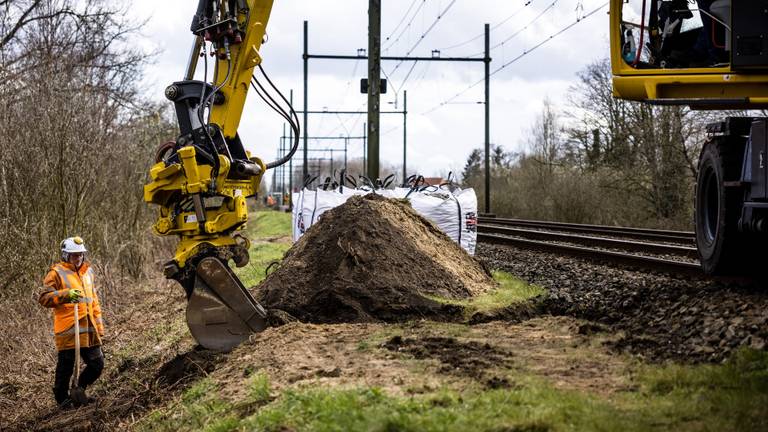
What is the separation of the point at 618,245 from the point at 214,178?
1012cm

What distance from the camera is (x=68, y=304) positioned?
9844mm

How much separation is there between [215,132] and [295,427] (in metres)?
4.17

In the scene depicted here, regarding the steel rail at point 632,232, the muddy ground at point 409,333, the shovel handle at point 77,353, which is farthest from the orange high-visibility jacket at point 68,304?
the steel rail at point 632,232

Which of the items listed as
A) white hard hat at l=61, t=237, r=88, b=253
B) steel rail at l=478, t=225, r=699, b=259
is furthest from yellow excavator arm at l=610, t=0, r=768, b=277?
white hard hat at l=61, t=237, r=88, b=253

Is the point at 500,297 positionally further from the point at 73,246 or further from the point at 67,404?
the point at 67,404

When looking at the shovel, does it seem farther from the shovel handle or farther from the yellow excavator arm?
the yellow excavator arm

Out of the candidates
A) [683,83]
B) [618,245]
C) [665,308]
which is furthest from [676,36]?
[618,245]

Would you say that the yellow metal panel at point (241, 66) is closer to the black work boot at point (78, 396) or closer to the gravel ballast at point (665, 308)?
the black work boot at point (78, 396)

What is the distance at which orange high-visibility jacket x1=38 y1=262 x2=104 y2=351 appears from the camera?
382 inches

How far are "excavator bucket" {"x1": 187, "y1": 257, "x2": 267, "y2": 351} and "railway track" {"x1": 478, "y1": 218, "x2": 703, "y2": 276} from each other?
16.7 ft

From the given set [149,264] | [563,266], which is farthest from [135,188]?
[563,266]

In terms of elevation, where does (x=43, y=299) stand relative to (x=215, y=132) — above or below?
below

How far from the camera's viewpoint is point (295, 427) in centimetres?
588

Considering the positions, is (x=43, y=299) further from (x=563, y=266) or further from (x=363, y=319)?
(x=563, y=266)
